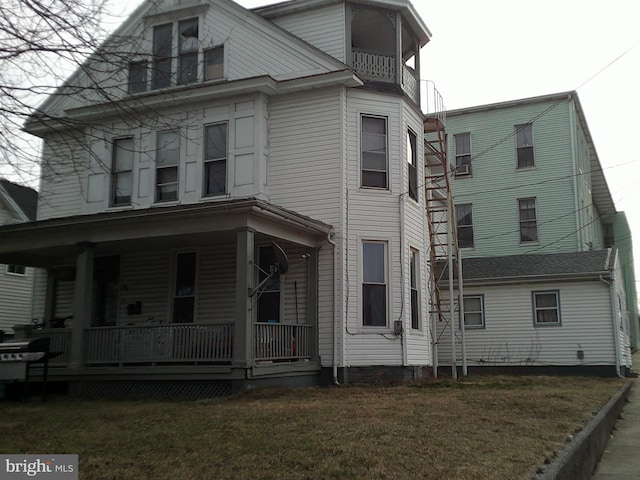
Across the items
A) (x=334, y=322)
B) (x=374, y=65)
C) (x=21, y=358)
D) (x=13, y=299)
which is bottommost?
(x=21, y=358)

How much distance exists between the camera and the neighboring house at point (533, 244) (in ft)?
64.3

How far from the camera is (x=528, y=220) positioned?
25.6 meters

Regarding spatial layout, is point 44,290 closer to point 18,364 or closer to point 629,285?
point 18,364

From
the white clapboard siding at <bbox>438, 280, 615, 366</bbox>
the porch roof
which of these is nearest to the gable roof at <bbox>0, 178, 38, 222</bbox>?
the porch roof

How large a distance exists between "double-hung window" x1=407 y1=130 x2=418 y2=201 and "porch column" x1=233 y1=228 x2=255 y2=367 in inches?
207

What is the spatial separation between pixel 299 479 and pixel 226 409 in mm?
4081

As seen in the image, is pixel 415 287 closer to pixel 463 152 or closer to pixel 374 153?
pixel 374 153

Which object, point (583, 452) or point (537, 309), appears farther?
point (537, 309)

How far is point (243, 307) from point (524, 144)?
17532mm

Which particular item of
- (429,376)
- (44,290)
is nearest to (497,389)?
(429,376)

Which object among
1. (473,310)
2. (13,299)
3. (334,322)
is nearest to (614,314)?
(473,310)

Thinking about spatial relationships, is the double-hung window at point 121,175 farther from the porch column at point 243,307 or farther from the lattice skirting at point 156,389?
the porch column at point 243,307

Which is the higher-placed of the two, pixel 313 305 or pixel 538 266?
pixel 538 266

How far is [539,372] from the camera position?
19.9m
